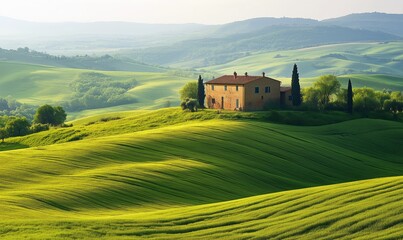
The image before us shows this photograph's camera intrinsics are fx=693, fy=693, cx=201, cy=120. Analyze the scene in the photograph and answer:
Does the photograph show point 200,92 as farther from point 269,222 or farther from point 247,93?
point 269,222

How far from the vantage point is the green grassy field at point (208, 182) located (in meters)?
38.4

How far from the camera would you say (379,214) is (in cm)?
3781

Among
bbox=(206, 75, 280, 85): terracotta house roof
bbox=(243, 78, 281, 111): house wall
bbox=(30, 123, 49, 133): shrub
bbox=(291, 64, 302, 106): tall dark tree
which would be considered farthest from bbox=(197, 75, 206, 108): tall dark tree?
bbox=(30, 123, 49, 133): shrub

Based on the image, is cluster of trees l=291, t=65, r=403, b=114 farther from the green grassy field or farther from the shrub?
the shrub

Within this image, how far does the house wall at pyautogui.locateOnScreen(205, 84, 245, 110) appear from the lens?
115 meters

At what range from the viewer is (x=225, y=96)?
118625mm

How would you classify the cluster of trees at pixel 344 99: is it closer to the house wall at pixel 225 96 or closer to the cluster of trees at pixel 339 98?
the cluster of trees at pixel 339 98

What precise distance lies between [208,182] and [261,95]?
57.2m

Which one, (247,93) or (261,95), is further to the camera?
(261,95)

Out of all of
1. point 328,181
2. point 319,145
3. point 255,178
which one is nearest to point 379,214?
point 255,178

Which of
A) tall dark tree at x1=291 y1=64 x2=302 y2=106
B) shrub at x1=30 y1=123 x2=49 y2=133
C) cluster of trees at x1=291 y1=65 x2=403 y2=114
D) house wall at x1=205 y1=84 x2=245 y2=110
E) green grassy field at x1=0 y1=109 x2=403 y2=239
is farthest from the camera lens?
cluster of trees at x1=291 y1=65 x2=403 y2=114

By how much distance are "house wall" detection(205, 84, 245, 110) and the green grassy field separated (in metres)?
8.05

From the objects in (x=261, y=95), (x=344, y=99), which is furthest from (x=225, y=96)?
(x=344, y=99)

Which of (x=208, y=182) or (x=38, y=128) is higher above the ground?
(x=208, y=182)
